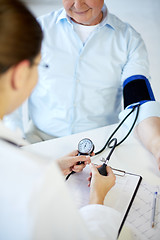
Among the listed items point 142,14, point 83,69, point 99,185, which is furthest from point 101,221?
point 142,14

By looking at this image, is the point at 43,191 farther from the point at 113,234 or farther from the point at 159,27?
the point at 159,27

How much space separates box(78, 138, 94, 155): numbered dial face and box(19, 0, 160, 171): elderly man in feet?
1.05

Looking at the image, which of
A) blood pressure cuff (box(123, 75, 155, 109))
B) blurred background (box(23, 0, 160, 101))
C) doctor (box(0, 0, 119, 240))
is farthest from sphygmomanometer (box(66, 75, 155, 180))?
blurred background (box(23, 0, 160, 101))

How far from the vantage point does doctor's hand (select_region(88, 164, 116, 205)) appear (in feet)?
2.43

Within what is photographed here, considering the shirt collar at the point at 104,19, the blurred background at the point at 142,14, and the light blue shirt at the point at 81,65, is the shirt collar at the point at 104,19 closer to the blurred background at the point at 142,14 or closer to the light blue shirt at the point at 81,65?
the light blue shirt at the point at 81,65

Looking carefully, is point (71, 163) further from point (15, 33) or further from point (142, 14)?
point (142, 14)

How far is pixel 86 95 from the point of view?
1281 millimetres

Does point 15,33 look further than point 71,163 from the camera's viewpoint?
No

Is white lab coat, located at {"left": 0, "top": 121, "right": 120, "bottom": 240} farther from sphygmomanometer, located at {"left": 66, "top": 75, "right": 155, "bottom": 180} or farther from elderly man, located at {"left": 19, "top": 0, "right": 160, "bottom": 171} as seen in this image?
elderly man, located at {"left": 19, "top": 0, "right": 160, "bottom": 171}

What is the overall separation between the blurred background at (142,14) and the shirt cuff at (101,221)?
2.15m

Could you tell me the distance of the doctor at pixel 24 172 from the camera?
0.43 m

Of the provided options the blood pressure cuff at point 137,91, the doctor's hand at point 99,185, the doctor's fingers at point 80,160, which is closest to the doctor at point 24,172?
the doctor's hand at point 99,185

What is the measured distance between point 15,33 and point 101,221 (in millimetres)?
457

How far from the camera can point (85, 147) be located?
94 centimetres
